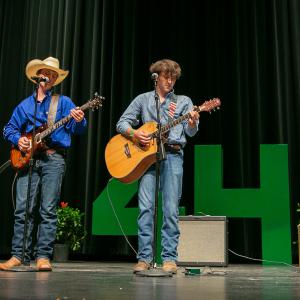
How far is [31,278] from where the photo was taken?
2.78 meters

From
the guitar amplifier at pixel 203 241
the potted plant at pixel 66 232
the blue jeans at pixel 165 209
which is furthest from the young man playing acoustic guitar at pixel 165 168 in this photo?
the potted plant at pixel 66 232

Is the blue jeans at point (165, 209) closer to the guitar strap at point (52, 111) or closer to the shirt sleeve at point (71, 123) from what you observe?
the shirt sleeve at point (71, 123)

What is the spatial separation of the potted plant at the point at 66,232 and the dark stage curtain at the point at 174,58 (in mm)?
213

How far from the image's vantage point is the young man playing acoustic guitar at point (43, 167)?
3.51 m

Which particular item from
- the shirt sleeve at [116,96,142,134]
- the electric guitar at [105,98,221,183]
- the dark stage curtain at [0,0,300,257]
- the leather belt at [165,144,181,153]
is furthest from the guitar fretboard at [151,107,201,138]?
the dark stage curtain at [0,0,300,257]

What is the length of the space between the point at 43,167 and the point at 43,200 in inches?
9.3

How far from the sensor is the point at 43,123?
368 cm

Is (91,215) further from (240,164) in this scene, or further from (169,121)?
(169,121)

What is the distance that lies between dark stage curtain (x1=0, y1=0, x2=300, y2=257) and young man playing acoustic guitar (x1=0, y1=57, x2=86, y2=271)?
6.25ft

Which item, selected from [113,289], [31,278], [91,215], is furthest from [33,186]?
[91,215]

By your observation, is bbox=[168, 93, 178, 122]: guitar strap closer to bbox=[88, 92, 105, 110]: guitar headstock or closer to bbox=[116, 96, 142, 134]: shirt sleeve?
bbox=[116, 96, 142, 134]: shirt sleeve

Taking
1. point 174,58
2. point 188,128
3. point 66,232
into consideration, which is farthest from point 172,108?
point 174,58

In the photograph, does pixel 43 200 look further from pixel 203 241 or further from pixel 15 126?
pixel 203 241

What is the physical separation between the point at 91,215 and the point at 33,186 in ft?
6.65
